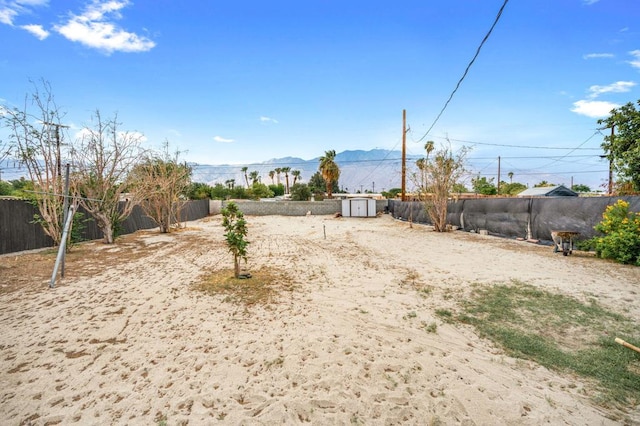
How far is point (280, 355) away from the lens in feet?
11.2

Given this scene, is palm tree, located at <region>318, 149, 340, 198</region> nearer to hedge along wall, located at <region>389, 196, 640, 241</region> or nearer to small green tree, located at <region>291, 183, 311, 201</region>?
small green tree, located at <region>291, 183, 311, 201</region>

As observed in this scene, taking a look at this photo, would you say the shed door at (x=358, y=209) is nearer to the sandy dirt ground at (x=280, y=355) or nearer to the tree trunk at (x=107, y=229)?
the tree trunk at (x=107, y=229)

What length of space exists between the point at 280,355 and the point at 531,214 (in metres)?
11.6

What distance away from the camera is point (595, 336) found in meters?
3.81

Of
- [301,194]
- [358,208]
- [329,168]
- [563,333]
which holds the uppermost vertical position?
[329,168]

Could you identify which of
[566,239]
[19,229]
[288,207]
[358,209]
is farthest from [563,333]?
[288,207]

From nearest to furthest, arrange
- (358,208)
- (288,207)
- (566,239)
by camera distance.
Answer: (566,239) → (358,208) → (288,207)

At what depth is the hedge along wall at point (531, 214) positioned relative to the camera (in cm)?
892

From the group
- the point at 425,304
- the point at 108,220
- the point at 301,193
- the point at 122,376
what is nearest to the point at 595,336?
the point at 425,304

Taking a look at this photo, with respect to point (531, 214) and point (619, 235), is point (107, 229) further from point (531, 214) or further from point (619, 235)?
point (619, 235)

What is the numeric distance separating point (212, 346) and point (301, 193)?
33.1 m

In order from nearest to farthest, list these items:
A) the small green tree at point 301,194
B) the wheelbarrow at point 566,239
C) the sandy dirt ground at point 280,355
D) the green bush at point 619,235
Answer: the sandy dirt ground at point 280,355
the green bush at point 619,235
the wheelbarrow at point 566,239
the small green tree at point 301,194

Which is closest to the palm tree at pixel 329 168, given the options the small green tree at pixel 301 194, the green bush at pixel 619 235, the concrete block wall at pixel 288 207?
the small green tree at pixel 301 194

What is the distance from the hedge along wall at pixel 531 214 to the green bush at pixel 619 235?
296 millimetres
